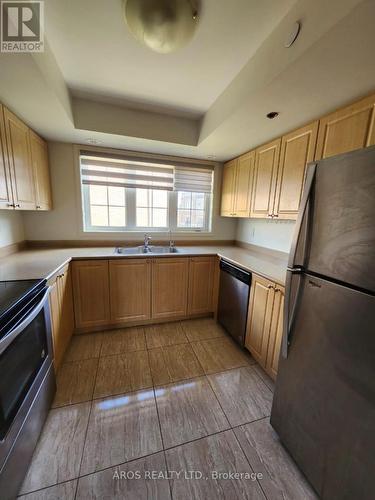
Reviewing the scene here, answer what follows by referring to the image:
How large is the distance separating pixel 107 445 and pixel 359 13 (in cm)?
248

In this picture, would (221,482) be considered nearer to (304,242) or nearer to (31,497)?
(31,497)

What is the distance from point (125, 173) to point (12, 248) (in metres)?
1.56

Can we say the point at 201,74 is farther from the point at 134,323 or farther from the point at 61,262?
the point at 134,323

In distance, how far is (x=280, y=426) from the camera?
1.27 metres

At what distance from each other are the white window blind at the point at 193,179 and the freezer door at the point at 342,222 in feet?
6.97

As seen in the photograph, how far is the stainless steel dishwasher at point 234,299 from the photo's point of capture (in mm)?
2059

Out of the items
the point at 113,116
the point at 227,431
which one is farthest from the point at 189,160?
the point at 227,431

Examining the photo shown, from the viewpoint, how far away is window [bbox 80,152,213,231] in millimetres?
2668

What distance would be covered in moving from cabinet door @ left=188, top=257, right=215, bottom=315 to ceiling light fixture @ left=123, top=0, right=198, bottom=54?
1916mm

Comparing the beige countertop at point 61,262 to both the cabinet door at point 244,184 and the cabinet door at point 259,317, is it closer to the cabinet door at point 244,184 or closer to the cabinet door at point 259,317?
the cabinet door at point 259,317

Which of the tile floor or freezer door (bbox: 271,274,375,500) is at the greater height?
freezer door (bbox: 271,274,375,500)

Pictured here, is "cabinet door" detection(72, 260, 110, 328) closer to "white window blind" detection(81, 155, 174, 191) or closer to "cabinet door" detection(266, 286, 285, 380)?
"white window blind" detection(81, 155, 174, 191)

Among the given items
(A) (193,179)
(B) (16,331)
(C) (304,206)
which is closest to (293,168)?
(C) (304,206)

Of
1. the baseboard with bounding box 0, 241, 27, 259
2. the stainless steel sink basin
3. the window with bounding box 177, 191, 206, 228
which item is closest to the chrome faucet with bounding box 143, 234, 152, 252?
the stainless steel sink basin
